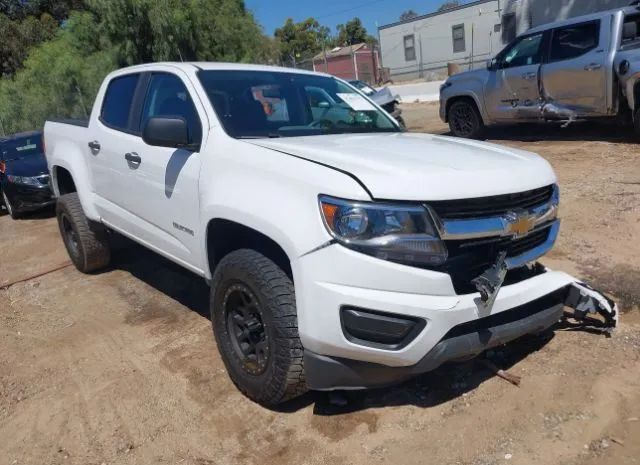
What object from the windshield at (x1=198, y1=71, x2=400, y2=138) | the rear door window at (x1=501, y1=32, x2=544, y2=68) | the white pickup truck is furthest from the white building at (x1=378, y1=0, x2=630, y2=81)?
the white pickup truck

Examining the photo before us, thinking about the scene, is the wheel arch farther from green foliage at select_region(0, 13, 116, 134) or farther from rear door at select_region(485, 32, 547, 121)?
green foliage at select_region(0, 13, 116, 134)

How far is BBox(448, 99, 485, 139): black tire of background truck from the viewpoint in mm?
11016

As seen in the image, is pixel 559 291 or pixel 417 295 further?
pixel 559 291

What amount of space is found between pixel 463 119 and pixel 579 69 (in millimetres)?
2531

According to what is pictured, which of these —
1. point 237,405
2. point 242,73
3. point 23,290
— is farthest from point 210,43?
point 237,405

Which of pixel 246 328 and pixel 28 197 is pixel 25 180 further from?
pixel 246 328

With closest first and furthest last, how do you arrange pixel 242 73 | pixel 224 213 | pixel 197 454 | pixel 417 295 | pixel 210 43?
pixel 417 295 → pixel 197 454 → pixel 224 213 → pixel 242 73 → pixel 210 43

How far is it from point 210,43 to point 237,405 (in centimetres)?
1792

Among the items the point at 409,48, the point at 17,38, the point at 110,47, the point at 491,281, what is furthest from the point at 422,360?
the point at 409,48

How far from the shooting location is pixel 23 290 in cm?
571

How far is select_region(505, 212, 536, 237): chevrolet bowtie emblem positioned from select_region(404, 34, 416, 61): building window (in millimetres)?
34569

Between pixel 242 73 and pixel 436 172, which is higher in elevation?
pixel 242 73

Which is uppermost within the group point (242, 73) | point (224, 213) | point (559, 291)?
point (242, 73)

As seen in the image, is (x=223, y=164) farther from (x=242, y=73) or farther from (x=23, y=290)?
(x=23, y=290)
